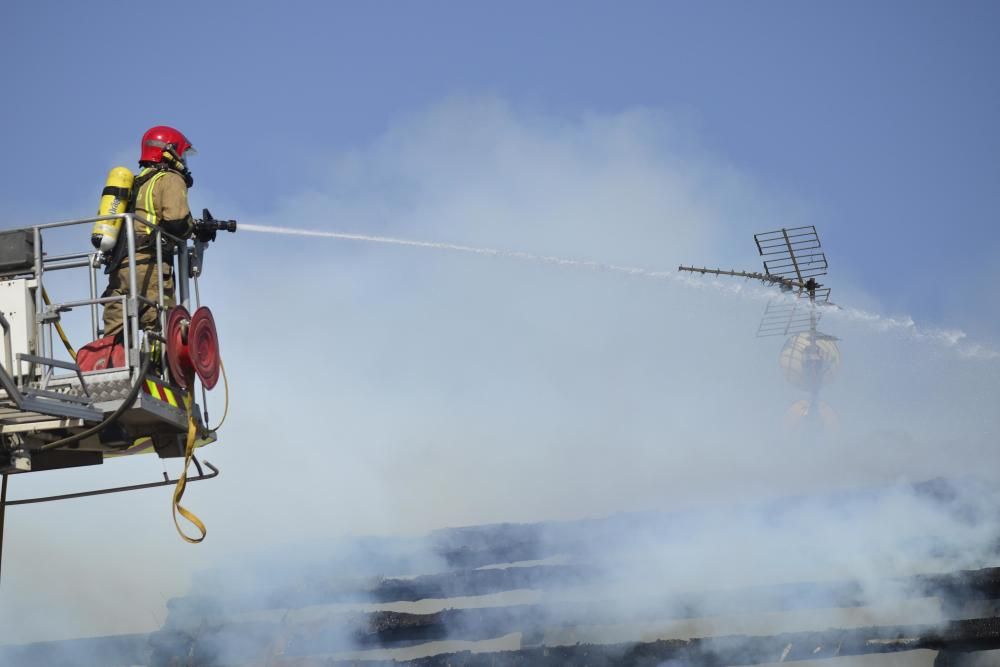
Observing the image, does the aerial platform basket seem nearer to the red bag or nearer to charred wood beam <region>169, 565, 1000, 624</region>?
the red bag

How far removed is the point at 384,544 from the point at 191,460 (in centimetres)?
1393

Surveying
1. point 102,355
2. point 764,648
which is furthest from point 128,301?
point 764,648

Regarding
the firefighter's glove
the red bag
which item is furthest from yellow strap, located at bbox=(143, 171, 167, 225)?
the red bag

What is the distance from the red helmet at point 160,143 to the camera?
43.8 feet

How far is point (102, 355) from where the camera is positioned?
12352 millimetres

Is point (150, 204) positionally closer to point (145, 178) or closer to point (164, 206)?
point (164, 206)

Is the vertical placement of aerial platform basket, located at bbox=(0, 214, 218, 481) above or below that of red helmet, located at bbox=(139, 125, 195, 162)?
below

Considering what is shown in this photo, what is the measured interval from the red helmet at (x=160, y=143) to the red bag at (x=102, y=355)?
1997 millimetres

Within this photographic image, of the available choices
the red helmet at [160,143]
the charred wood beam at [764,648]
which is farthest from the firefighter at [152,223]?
the charred wood beam at [764,648]

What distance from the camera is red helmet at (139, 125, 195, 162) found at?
43.8 feet

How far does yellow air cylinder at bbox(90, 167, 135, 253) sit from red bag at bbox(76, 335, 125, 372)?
2.88 ft

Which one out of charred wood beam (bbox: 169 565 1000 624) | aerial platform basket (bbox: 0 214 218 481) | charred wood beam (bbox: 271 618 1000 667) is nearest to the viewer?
aerial platform basket (bbox: 0 214 218 481)

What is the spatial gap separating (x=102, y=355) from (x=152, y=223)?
53.3 inches

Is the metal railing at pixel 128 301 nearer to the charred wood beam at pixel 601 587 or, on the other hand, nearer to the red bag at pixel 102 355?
the red bag at pixel 102 355
